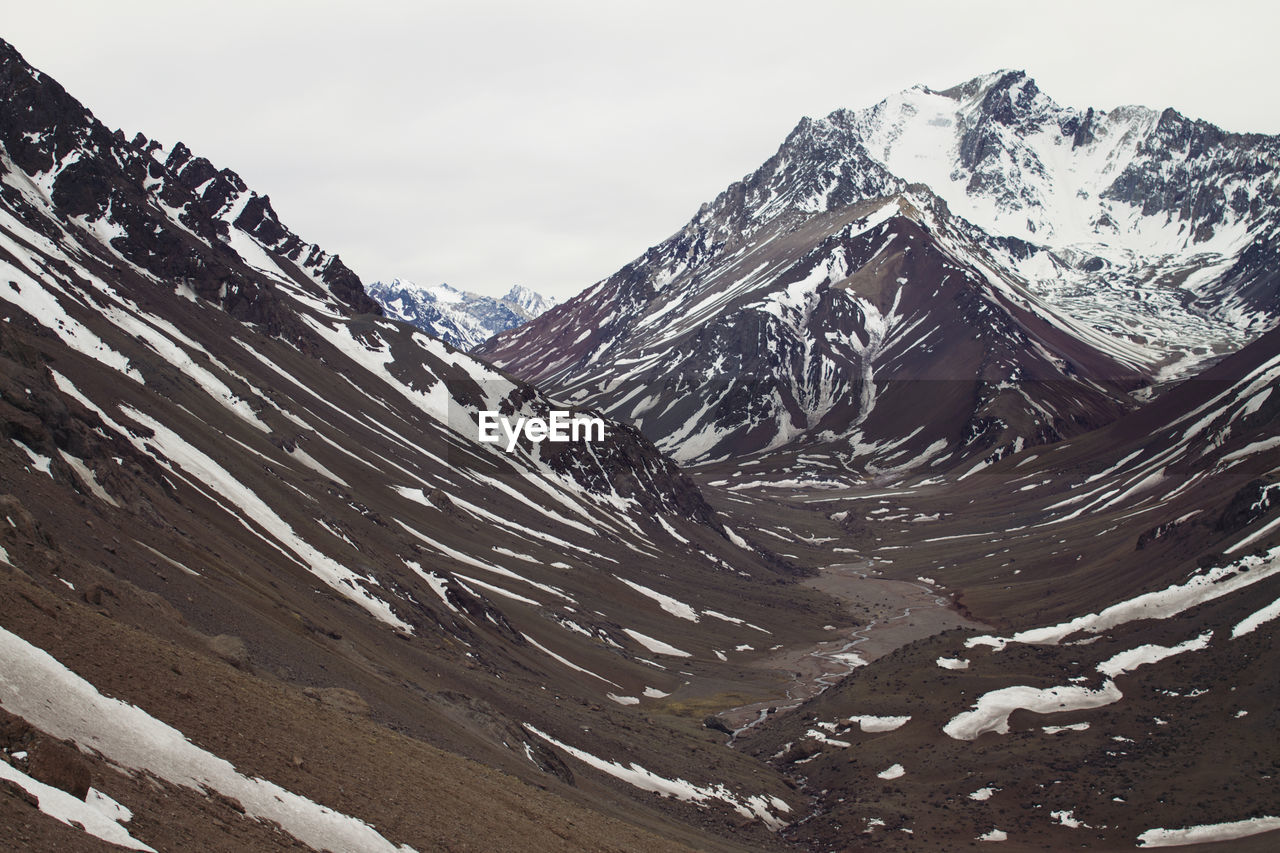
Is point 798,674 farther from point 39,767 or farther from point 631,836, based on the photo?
point 39,767

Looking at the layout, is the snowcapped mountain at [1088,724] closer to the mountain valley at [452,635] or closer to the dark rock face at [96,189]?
the mountain valley at [452,635]

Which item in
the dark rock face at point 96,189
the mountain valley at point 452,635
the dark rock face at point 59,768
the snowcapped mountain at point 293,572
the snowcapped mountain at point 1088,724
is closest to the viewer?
the dark rock face at point 59,768

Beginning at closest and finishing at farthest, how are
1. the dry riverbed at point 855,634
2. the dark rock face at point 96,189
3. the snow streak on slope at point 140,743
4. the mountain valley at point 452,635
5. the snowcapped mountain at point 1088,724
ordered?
the snow streak on slope at point 140,743, the mountain valley at point 452,635, the snowcapped mountain at point 1088,724, the dry riverbed at point 855,634, the dark rock face at point 96,189

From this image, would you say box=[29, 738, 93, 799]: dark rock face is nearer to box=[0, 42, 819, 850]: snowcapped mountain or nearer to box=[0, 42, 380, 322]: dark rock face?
box=[0, 42, 819, 850]: snowcapped mountain

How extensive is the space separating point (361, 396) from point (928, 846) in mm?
120258

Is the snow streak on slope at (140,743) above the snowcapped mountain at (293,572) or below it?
below

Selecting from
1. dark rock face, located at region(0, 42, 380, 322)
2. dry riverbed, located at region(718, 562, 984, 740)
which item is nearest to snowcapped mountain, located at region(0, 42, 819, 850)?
dark rock face, located at region(0, 42, 380, 322)

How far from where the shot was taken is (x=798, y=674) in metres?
115

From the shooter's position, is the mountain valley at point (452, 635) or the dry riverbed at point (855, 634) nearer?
the mountain valley at point (452, 635)

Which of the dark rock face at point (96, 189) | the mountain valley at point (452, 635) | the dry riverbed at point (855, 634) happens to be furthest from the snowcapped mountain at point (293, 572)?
the dry riverbed at point (855, 634)

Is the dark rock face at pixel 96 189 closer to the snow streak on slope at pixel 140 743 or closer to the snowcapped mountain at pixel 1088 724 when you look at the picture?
the snowcapped mountain at pixel 1088 724

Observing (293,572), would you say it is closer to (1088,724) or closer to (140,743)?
(140,743)

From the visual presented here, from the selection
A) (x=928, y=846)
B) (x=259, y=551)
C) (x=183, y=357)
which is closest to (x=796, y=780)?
(x=928, y=846)

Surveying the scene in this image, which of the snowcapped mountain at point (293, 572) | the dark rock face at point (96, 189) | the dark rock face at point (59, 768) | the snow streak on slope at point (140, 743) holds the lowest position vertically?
the dark rock face at point (59, 768)
